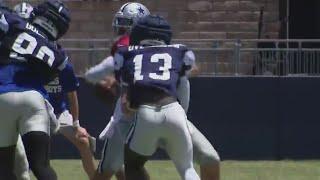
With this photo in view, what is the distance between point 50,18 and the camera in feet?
27.2

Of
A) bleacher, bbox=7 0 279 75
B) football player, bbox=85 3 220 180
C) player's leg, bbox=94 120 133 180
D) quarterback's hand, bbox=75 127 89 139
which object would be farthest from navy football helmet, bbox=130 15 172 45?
bleacher, bbox=7 0 279 75

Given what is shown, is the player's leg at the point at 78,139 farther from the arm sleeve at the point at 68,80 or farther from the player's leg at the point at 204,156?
the player's leg at the point at 204,156

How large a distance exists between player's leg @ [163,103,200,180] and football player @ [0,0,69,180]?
0.96m

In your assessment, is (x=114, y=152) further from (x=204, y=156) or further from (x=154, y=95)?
(x=154, y=95)

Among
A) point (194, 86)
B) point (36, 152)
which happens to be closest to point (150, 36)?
point (36, 152)

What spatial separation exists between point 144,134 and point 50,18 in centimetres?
134

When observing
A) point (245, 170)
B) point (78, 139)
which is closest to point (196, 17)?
point (245, 170)

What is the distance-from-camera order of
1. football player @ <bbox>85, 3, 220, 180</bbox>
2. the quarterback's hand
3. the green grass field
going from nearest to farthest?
1. football player @ <bbox>85, 3, 220, 180</bbox>
2. the quarterback's hand
3. the green grass field

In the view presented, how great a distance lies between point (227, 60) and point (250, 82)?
0.85 m

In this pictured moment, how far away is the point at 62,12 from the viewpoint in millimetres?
8336

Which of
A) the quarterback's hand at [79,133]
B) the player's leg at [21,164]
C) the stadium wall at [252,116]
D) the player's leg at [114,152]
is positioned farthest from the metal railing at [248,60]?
the player's leg at [21,164]

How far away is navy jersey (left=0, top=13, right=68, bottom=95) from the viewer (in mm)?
7969

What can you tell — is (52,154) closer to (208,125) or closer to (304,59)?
(208,125)

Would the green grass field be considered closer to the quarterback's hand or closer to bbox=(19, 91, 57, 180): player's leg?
the quarterback's hand
